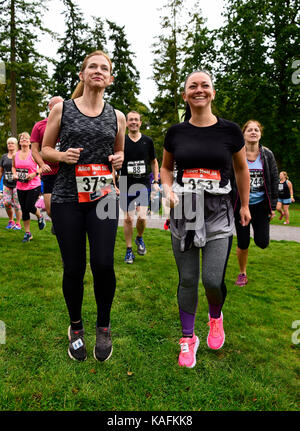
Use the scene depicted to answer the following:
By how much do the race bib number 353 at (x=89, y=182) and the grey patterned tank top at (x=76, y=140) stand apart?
3 cm

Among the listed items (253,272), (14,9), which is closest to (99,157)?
(253,272)

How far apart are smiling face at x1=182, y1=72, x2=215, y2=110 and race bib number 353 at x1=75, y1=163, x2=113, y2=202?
0.87m

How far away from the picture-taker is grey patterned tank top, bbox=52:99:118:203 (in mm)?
2486

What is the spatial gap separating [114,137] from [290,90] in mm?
23222

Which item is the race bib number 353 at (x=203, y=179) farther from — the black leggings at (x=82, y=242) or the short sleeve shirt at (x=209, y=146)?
the black leggings at (x=82, y=242)

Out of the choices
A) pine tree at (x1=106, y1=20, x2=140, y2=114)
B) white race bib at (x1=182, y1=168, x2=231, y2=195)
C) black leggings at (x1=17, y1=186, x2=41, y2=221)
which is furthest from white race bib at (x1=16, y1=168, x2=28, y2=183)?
pine tree at (x1=106, y1=20, x2=140, y2=114)

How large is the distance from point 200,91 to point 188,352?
2.01 meters

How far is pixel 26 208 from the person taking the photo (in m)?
6.61

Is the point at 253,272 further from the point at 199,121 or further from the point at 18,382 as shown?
the point at 18,382

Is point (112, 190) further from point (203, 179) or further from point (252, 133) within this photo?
point (252, 133)

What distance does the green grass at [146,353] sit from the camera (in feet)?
7.27

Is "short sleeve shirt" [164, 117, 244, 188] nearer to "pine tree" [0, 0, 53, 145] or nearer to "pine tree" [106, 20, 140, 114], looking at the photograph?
"pine tree" [0, 0, 53, 145]

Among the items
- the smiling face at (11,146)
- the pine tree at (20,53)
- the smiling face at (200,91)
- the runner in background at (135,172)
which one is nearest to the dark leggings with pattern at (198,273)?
the smiling face at (200,91)

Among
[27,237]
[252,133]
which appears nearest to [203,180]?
[252,133]
